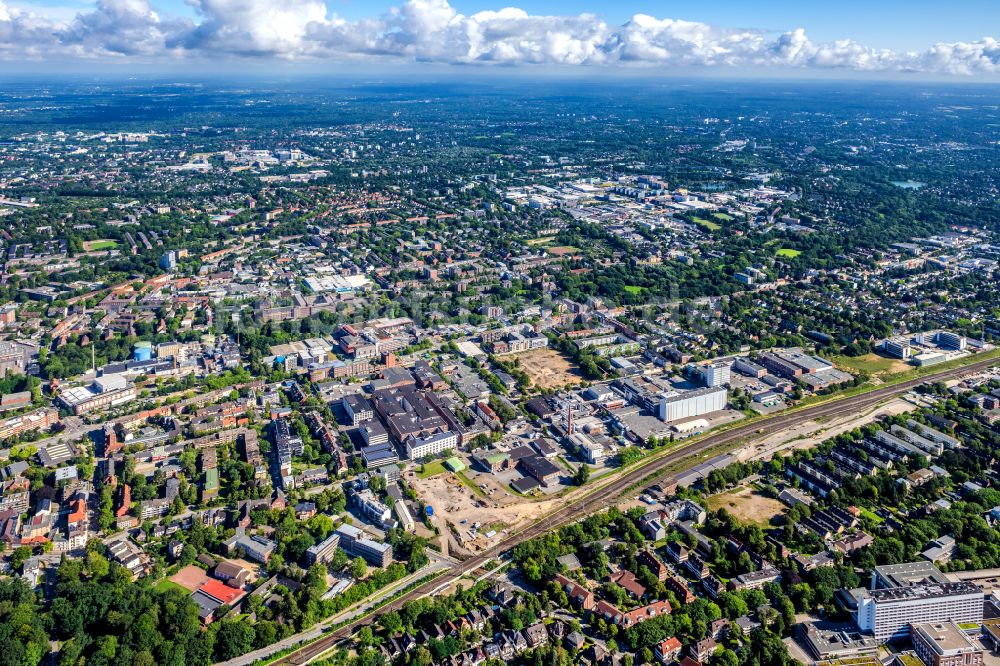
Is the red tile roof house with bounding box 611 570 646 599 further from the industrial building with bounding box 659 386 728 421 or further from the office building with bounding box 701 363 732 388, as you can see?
the office building with bounding box 701 363 732 388

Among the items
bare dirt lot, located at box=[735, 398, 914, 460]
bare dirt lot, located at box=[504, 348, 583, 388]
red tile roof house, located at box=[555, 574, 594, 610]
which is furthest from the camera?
bare dirt lot, located at box=[504, 348, 583, 388]

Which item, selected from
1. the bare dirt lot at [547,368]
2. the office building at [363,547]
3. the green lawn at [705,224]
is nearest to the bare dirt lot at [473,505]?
the office building at [363,547]

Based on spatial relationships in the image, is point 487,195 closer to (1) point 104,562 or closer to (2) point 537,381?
(2) point 537,381

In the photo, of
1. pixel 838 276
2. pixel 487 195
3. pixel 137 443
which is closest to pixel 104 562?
pixel 137 443

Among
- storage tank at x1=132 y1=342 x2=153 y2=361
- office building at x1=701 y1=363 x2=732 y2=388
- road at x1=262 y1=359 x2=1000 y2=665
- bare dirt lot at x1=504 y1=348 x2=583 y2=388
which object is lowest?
road at x1=262 y1=359 x2=1000 y2=665

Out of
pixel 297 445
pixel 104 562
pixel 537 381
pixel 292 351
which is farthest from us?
pixel 292 351

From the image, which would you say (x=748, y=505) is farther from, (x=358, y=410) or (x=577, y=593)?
(x=358, y=410)

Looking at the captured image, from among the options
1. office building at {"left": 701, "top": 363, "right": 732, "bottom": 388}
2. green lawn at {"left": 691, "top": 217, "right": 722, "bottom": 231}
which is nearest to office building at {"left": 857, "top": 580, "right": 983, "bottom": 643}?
office building at {"left": 701, "top": 363, "right": 732, "bottom": 388}
